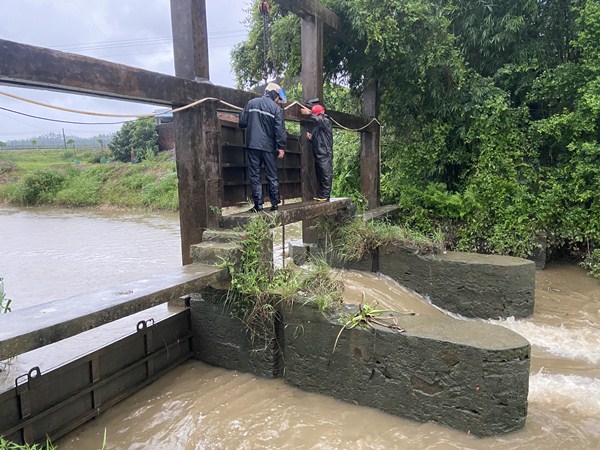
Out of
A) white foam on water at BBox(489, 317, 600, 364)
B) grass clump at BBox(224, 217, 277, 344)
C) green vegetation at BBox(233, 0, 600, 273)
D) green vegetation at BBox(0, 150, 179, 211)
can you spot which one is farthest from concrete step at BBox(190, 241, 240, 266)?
green vegetation at BBox(0, 150, 179, 211)

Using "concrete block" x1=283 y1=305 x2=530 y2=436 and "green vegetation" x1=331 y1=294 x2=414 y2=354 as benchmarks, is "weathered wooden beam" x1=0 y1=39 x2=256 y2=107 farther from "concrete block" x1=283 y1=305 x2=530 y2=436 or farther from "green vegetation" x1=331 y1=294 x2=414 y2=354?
"green vegetation" x1=331 y1=294 x2=414 y2=354

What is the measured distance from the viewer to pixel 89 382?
4152mm

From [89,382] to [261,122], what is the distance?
3.37m

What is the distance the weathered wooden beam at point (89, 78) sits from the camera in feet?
11.5

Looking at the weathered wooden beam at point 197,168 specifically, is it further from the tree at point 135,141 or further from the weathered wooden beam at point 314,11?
the tree at point 135,141

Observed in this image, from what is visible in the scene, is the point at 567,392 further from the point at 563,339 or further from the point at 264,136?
the point at 264,136

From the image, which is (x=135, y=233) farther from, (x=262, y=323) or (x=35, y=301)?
(x=262, y=323)

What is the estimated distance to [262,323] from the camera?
15.7 ft

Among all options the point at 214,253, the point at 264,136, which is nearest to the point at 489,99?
the point at 264,136

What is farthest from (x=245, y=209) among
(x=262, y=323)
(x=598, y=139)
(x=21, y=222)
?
(x=21, y=222)

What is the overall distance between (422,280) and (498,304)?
1.19 metres

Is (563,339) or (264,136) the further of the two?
(563,339)

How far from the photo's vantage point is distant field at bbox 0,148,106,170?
3678 cm

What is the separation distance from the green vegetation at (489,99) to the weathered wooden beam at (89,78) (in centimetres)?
358
